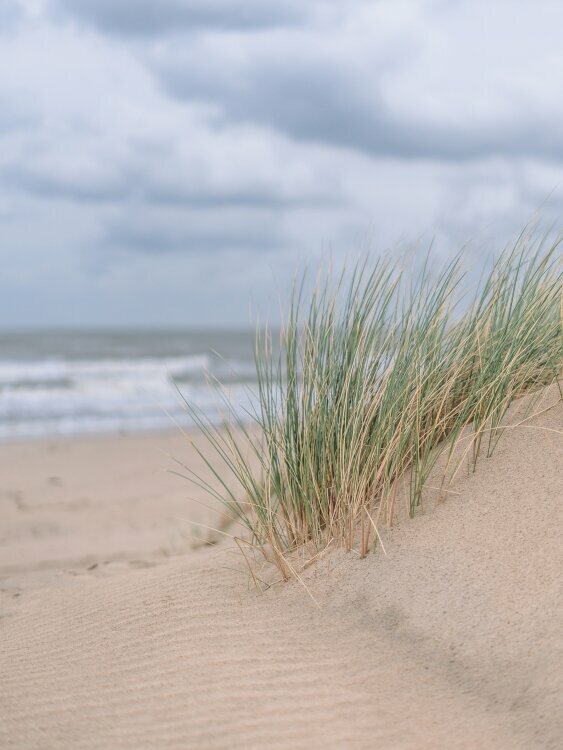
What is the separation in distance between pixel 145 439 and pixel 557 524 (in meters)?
8.21

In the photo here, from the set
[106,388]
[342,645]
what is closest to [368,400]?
[342,645]

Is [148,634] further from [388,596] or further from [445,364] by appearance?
[445,364]

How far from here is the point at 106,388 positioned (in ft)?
59.5

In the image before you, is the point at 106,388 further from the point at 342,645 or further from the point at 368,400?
Result: the point at 342,645

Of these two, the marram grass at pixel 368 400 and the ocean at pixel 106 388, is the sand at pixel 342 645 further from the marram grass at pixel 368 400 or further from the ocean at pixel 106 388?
the ocean at pixel 106 388

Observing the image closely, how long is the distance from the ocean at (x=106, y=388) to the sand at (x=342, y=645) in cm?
85

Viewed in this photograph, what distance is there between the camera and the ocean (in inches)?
480

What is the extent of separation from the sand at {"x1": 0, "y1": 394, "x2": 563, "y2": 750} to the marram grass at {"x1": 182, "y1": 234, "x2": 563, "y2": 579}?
0.16 metres

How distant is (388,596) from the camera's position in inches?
117

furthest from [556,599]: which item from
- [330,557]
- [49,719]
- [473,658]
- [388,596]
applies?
[49,719]

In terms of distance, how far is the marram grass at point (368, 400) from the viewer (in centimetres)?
330

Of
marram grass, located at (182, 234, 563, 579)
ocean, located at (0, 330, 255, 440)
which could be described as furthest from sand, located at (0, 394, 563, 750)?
ocean, located at (0, 330, 255, 440)

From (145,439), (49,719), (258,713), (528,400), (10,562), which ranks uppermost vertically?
(528,400)

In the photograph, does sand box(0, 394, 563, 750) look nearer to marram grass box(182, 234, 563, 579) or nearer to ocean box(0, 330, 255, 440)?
marram grass box(182, 234, 563, 579)
